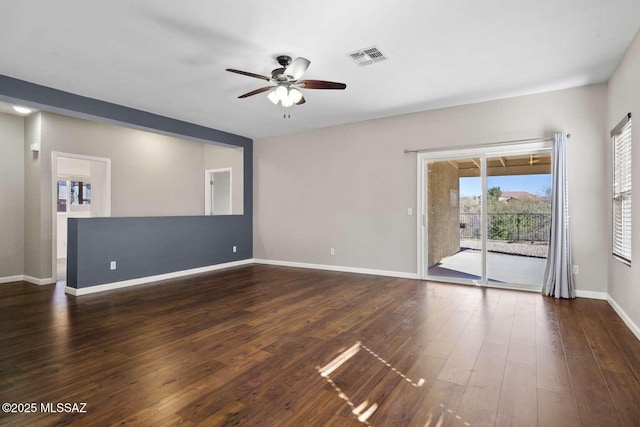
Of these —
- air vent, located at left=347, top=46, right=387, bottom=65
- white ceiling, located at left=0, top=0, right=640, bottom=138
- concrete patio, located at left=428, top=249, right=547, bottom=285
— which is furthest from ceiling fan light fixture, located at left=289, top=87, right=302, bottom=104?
concrete patio, located at left=428, top=249, right=547, bottom=285

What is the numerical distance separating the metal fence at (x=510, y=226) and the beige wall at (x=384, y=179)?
0.41 meters

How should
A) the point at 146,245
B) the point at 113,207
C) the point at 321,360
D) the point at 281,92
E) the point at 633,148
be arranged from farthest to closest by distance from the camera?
the point at 113,207
the point at 146,245
the point at 281,92
the point at 633,148
the point at 321,360

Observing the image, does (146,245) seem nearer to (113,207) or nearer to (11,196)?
(113,207)

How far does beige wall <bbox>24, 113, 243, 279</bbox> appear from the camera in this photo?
18.2 feet

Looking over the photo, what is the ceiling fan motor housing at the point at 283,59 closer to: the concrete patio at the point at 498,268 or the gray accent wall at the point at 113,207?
the gray accent wall at the point at 113,207

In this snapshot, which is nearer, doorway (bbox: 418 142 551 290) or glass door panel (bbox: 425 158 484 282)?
doorway (bbox: 418 142 551 290)

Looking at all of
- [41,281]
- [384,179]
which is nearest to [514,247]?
[384,179]

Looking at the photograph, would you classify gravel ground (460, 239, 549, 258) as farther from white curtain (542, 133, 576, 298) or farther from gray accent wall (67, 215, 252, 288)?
gray accent wall (67, 215, 252, 288)

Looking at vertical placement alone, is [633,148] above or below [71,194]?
above

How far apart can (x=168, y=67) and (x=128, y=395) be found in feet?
11.0

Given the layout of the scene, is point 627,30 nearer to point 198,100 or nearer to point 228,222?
point 198,100

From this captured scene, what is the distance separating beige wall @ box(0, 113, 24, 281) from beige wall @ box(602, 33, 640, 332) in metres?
8.54

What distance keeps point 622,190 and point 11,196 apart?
8826 mm

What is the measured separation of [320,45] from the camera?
11.1 feet
